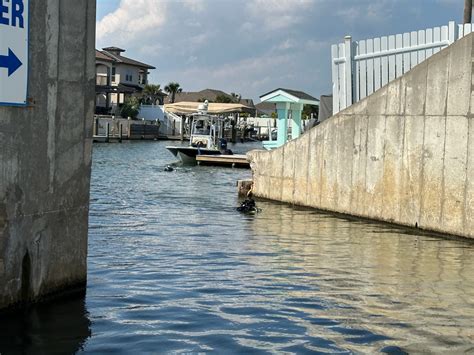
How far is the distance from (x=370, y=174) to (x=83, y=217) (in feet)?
32.9

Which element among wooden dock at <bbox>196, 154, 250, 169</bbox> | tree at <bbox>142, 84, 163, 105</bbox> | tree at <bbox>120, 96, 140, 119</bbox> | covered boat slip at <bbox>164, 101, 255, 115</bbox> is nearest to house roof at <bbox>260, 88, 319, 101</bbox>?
wooden dock at <bbox>196, 154, 250, 169</bbox>

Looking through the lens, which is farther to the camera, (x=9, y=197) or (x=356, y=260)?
(x=356, y=260)

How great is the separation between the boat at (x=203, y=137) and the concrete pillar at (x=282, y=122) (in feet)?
32.5

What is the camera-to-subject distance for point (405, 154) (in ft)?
53.1

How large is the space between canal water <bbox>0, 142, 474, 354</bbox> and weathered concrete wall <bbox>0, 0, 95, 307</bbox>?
1.64ft

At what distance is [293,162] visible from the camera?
19891 millimetres

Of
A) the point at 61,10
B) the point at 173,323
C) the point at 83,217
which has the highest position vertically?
the point at 61,10

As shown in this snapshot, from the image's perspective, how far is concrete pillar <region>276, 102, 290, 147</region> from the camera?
3219 cm

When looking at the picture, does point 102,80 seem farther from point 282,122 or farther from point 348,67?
point 348,67

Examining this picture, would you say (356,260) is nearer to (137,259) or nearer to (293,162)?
(137,259)

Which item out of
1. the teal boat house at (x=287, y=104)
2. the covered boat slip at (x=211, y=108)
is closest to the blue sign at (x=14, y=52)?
the teal boat house at (x=287, y=104)

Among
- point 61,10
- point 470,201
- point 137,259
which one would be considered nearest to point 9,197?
point 61,10

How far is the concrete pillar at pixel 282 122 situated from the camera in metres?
32.2

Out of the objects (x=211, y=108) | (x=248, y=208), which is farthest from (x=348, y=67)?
(x=211, y=108)
